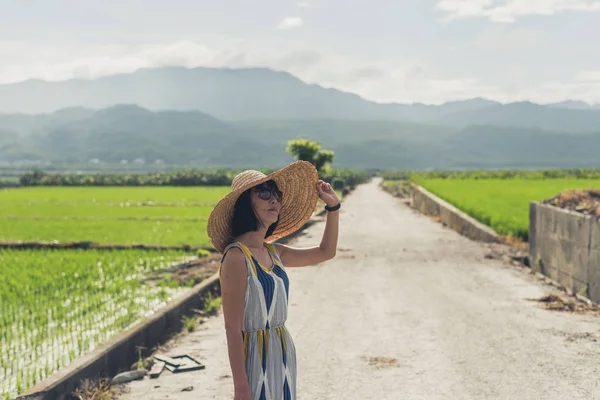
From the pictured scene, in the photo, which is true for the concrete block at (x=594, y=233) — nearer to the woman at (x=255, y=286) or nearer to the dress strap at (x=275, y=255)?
the woman at (x=255, y=286)

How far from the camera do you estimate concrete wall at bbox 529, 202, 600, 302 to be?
11.1 metres

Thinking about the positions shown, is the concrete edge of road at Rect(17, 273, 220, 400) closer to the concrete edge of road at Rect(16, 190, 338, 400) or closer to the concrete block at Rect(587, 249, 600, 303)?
the concrete edge of road at Rect(16, 190, 338, 400)

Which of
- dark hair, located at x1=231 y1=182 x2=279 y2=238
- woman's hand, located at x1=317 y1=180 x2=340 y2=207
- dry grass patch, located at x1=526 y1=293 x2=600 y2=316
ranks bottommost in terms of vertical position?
dry grass patch, located at x1=526 y1=293 x2=600 y2=316

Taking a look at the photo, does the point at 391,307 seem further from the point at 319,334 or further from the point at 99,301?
the point at 99,301

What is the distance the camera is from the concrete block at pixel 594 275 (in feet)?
35.4

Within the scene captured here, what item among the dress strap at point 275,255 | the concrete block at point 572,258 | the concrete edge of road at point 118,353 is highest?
the dress strap at point 275,255

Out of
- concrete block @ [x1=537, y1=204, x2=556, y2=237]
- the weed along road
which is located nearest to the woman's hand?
the weed along road

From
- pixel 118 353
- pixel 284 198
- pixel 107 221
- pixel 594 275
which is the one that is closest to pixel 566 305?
pixel 594 275

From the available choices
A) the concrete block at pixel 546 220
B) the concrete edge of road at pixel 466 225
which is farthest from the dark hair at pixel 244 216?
the concrete block at pixel 546 220

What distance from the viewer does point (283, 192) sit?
4098 mm

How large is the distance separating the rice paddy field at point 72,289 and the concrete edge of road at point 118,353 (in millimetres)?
391

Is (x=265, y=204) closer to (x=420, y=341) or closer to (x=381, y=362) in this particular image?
(x=381, y=362)

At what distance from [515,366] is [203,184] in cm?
6536

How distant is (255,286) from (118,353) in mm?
4272
